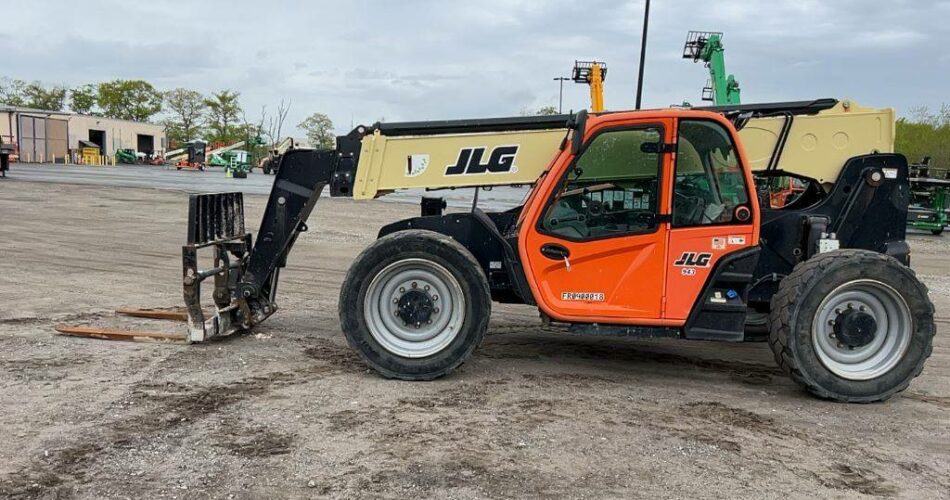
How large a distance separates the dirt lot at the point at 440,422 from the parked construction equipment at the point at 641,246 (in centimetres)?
46

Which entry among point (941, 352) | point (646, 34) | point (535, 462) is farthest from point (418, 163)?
point (646, 34)

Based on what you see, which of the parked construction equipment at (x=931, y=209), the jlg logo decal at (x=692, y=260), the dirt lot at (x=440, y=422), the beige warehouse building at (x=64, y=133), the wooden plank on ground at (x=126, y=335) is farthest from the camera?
the beige warehouse building at (x=64, y=133)

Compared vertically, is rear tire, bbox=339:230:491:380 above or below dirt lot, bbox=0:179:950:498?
above

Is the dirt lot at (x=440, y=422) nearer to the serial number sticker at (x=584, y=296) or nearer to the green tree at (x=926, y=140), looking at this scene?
the serial number sticker at (x=584, y=296)

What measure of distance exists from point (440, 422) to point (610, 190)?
2256mm

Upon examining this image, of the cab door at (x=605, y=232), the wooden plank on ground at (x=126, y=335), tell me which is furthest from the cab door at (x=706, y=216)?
the wooden plank on ground at (x=126, y=335)

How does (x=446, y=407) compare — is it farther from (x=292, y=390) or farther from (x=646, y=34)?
(x=646, y=34)

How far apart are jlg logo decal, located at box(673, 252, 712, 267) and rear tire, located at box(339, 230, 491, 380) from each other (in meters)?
1.50

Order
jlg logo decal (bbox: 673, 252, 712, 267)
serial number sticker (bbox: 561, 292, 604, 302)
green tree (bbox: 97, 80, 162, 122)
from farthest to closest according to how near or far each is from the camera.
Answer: green tree (bbox: 97, 80, 162, 122) < serial number sticker (bbox: 561, 292, 604, 302) < jlg logo decal (bbox: 673, 252, 712, 267)

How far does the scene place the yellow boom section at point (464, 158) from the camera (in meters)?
6.17

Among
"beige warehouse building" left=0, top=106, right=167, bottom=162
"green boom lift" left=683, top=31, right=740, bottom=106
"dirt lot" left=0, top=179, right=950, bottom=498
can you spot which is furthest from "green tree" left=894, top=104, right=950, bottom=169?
"beige warehouse building" left=0, top=106, right=167, bottom=162

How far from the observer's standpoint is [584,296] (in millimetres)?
Answer: 5887

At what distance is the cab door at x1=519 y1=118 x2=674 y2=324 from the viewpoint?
227 inches

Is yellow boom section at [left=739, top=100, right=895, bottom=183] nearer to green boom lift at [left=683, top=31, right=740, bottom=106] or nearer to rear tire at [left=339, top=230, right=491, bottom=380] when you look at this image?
rear tire at [left=339, top=230, right=491, bottom=380]
